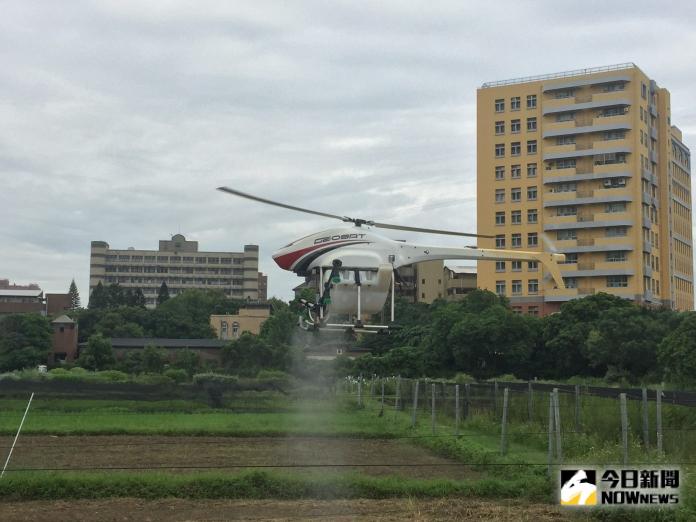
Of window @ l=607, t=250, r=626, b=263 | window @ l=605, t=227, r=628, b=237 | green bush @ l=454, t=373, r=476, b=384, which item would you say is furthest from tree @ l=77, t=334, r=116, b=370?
window @ l=605, t=227, r=628, b=237

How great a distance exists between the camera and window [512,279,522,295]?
3280 inches

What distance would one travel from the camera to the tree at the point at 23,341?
5949 centimetres

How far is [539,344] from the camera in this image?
208 feet

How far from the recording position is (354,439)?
31.1 meters

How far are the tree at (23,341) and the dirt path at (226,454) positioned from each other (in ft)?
99.0

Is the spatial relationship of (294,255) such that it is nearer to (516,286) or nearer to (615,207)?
(615,207)

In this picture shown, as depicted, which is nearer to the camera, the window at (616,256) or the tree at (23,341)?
the tree at (23,341)

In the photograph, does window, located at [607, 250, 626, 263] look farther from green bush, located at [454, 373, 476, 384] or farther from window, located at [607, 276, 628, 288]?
green bush, located at [454, 373, 476, 384]

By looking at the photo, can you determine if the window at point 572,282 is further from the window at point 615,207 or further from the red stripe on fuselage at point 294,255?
the red stripe on fuselage at point 294,255

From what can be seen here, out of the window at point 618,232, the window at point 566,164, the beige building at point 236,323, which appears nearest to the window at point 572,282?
the window at point 618,232

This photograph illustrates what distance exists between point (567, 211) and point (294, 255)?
60092 mm

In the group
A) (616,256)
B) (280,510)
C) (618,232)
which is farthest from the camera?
(616,256)
